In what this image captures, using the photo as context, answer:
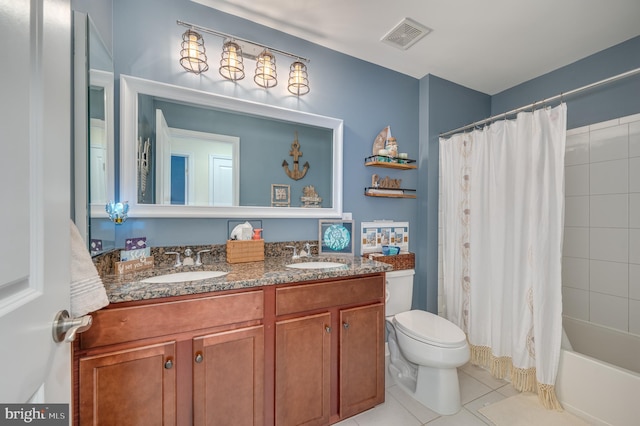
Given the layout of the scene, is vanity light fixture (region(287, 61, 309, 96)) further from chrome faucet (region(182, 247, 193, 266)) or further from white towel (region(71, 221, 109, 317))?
white towel (region(71, 221, 109, 317))

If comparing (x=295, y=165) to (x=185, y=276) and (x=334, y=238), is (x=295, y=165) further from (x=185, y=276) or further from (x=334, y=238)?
(x=185, y=276)

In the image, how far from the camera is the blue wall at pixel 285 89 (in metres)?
1.46

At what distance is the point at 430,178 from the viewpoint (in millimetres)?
2336

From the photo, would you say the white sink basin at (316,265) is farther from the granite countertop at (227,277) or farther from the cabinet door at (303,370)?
the cabinet door at (303,370)

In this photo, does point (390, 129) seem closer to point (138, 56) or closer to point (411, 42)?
point (411, 42)

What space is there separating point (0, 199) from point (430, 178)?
2.48 m

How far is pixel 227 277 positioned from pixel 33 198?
84 centimetres

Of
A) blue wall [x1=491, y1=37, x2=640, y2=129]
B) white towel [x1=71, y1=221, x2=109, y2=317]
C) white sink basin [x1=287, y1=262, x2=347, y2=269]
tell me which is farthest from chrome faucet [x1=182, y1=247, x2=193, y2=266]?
blue wall [x1=491, y1=37, x2=640, y2=129]

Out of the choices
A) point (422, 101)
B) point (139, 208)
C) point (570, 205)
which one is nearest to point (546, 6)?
point (422, 101)

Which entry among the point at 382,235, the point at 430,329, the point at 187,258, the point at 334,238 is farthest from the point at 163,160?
the point at 430,329

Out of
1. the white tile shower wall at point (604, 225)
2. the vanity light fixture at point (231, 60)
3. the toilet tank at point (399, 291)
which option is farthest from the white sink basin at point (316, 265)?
the white tile shower wall at point (604, 225)

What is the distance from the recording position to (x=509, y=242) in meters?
1.84

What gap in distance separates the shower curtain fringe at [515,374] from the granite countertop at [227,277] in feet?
3.83

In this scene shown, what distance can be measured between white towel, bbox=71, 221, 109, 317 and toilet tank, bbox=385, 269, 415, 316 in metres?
1.73
